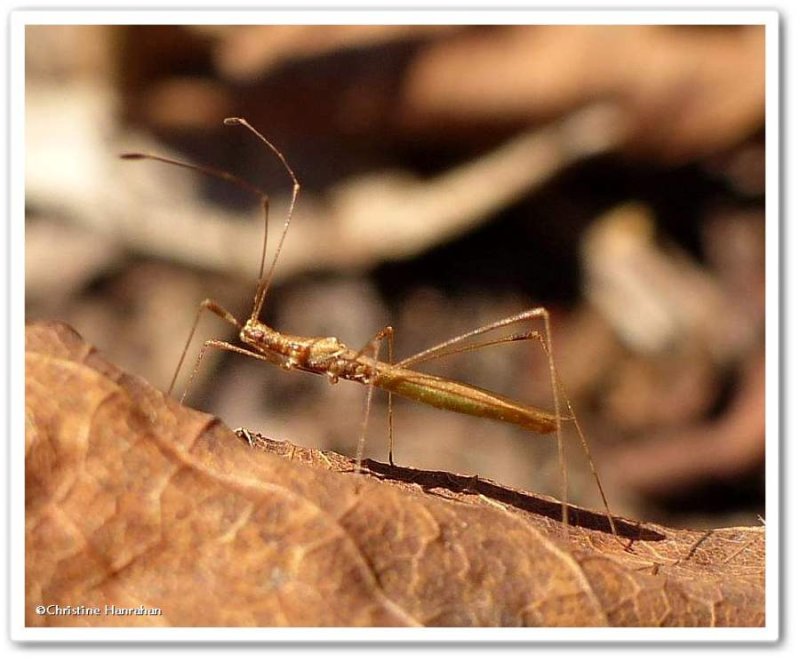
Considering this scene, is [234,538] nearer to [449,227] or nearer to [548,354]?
[548,354]

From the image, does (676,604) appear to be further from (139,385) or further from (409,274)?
(409,274)

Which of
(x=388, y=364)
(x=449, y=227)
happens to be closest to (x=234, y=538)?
(x=388, y=364)

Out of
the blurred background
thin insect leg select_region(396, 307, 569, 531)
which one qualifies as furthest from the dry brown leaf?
the blurred background

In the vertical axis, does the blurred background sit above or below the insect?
above

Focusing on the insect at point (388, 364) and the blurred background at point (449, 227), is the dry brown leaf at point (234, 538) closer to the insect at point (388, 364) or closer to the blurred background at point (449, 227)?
the insect at point (388, 364)

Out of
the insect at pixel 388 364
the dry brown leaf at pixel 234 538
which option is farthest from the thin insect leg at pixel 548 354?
the dry brown leaf at pixel 234 538

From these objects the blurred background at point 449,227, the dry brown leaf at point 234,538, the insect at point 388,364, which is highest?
the blurred background at point 449,227

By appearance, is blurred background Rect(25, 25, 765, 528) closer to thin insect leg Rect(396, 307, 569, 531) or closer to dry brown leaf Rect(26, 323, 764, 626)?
thin insect leg Rect(396, 307, 569, 531)
